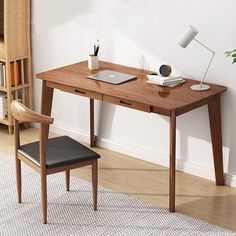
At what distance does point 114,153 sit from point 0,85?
119 centimetres

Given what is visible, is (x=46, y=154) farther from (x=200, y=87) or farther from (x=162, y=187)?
(x=200, y=87)

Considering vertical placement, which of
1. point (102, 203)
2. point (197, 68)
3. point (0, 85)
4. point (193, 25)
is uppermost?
point (193, 25)

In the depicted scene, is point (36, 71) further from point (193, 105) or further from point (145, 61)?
point (193, 105)

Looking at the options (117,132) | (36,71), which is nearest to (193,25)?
(117,132)

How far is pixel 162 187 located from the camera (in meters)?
4.47

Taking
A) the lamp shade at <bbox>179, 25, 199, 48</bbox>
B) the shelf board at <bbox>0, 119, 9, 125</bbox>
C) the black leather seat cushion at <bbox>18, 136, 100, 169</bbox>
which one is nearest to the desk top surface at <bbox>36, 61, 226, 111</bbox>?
the lamp shade at <bbox>179, 25, 199, 48</bbox>

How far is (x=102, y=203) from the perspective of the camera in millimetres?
4219

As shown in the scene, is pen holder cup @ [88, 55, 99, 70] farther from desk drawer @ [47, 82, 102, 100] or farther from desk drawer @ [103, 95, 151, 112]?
desk drawer @ [103, 95, 151, 112]

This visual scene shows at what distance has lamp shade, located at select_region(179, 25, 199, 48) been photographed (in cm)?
414

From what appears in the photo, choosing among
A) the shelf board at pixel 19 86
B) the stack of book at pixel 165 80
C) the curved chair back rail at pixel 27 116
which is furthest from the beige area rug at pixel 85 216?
the shelf board at pixel 19 86

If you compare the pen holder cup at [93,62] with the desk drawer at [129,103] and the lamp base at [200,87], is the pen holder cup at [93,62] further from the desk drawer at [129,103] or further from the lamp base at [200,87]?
the lamp base at [200,87]

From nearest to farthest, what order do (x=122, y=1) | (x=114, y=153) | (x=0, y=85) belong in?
(x=122, y=1) < (x=114, y=153) < (x=0, y=85)

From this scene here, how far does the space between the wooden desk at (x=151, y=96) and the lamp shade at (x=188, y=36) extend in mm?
314

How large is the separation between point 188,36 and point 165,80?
1.16 feet
